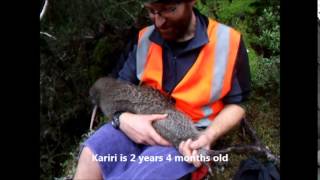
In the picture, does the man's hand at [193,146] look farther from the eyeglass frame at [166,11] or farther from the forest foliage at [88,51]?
the eyeglass frame at [166,11]

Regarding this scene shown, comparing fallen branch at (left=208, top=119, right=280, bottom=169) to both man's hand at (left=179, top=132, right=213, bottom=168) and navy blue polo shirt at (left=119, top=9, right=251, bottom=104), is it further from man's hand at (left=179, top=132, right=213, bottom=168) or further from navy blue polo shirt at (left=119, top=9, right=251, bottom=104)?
navy blue polo shirt at (left=119, top=9, right=251, bottom=104)

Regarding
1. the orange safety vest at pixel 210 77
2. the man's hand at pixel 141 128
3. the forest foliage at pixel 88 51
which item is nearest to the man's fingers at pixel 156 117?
the man's hand at pixel 141 128

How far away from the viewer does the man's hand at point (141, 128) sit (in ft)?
13.6

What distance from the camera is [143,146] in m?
4.17

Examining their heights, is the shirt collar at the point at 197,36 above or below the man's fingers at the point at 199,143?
above

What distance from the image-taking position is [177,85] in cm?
413

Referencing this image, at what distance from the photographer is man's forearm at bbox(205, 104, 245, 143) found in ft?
13.5

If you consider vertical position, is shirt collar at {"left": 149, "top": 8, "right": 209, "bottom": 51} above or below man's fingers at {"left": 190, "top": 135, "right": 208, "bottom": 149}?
above

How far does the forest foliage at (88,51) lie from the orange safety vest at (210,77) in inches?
3.6

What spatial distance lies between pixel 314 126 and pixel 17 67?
192 cm

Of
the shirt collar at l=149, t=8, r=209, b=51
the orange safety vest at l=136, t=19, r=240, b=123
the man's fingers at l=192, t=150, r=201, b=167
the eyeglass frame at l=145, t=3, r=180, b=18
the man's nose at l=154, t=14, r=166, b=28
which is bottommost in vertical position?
the man's fingers at l=192, t=150, r=201, b=167

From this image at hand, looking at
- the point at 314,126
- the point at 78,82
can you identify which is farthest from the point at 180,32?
the point at 314,126

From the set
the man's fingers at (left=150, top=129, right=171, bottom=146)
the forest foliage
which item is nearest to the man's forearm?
the forest foliage

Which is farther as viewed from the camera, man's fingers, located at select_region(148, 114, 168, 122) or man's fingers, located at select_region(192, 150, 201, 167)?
man's fingers, located at select_region(148, 114, 168, 122)
